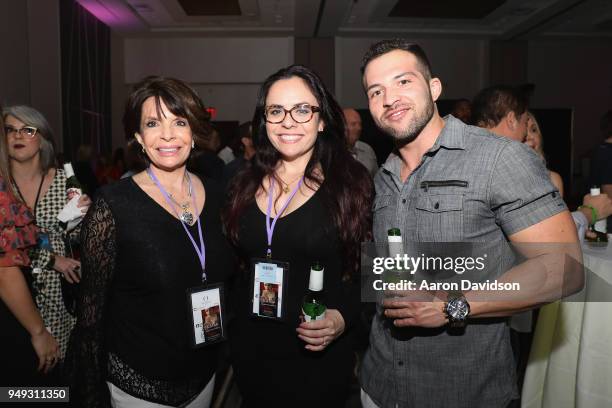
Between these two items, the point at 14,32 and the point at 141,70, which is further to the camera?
the point at 141,70

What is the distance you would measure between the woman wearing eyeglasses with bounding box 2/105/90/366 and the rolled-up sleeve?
2019mm

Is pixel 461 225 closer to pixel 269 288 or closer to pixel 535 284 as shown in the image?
pixel 535 284

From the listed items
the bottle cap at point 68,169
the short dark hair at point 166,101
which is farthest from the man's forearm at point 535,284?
the bottle cap at point 68,169

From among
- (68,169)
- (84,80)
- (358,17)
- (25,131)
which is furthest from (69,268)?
(358,17)

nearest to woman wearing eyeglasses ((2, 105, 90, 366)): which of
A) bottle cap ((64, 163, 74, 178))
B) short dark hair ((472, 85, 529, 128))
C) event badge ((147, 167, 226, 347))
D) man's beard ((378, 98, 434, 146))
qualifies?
bottle cap ((64, 163, 74, 178))

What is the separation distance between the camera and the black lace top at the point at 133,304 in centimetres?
152

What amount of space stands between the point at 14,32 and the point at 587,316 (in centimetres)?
668

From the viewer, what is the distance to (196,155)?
78.4 inches

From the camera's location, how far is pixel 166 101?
1672mm

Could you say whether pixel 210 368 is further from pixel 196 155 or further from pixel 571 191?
→ pixel 571 191

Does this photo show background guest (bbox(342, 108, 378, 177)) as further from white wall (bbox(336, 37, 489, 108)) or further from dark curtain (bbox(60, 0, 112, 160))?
white wall (bbox(336, 37, 489, 108))

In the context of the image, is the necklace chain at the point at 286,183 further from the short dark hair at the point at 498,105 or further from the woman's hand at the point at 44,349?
the short dark hair at the point at 498,105

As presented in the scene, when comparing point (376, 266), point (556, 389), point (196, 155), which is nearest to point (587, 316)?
point (556, 389)

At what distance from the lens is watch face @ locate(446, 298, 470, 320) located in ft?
4.17
